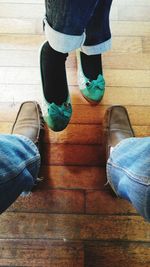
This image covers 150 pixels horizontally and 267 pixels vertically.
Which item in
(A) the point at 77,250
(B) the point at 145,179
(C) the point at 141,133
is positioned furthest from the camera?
(C) the point at 141,133

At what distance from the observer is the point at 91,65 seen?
41.4 inches

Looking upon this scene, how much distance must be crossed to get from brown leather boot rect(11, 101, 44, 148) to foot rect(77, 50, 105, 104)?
181 mm

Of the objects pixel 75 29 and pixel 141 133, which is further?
pixel 141 133

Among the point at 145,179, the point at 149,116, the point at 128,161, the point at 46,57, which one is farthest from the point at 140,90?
the point at 145,179

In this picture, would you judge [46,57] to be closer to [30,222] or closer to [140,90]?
[140,90]

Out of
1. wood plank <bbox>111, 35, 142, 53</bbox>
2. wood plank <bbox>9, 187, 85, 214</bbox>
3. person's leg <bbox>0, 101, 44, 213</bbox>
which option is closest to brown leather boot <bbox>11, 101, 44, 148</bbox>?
person's leg <bbox>0, 101, 44, 213</bbox>

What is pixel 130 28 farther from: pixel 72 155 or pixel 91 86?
pixel 72 155

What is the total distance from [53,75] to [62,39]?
0.24 m

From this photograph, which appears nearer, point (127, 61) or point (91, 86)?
point (91, 86)

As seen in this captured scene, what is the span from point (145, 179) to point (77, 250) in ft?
1.36

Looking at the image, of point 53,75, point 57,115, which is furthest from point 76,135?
point 53,75

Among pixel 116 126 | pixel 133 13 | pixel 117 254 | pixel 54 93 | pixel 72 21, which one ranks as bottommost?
pixel 117 254

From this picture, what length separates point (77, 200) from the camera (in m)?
0.94

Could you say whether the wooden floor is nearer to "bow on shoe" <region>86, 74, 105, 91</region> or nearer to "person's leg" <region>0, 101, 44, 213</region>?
"bow on shoe" <region>86, 74, 105, 91</region>
